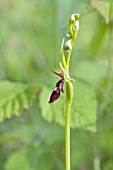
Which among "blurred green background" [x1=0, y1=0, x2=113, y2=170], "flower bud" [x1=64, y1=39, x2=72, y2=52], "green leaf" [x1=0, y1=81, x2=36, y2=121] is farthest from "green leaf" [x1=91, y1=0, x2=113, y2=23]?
"green leaf" [x1=0, y1=81, x2=36, y2=121]

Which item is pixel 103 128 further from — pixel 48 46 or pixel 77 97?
pixel 48 46

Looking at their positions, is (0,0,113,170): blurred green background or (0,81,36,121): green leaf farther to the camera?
(0,0,113,170): blurred green background

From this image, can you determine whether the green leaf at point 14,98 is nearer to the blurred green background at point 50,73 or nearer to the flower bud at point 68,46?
the blurred green background at point 50,73

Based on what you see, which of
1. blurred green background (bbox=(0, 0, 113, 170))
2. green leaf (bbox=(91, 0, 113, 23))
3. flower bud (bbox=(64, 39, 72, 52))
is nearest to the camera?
flower bud (bbox=(64, 39, 72, 52))

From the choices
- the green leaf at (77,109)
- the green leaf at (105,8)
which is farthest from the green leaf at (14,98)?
the green leaf at (105,8)

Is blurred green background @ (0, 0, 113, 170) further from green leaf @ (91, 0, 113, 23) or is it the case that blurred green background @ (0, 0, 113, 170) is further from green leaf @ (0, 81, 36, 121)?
green leaf @ (0, 81, 36, 121)

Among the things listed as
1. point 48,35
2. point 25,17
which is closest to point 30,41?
point 48,35
